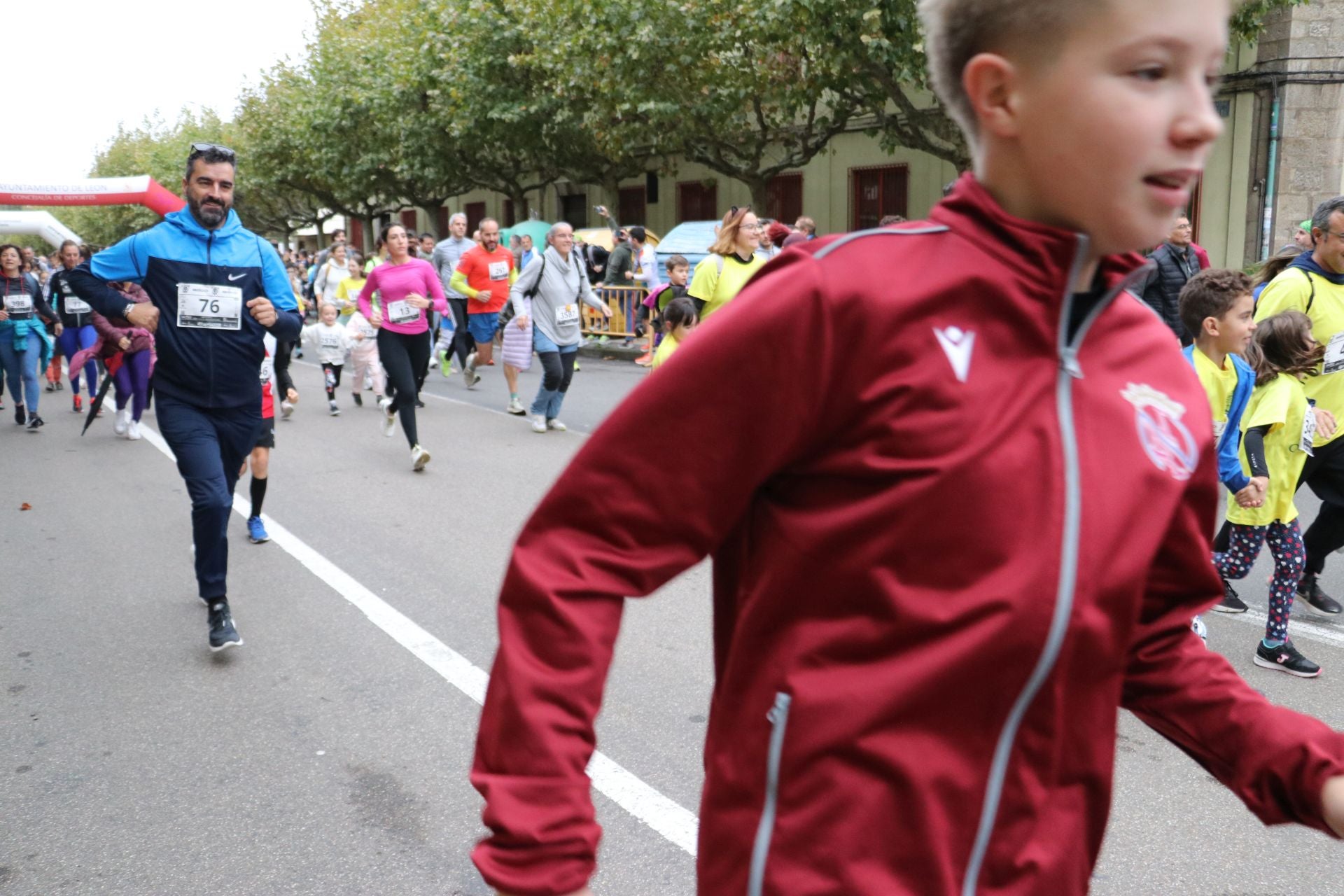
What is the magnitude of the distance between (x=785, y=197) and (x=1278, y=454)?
24900mm

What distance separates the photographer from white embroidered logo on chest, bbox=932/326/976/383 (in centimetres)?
121

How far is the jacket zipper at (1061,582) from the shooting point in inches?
47.8

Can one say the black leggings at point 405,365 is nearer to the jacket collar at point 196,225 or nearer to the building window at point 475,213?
the jacket collar at point 196,225

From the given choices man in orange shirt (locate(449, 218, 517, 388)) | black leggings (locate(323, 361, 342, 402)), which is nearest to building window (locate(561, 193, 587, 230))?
man in orange shirt (locate(449, 218, 517, 388))

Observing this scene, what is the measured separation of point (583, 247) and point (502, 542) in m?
14.8

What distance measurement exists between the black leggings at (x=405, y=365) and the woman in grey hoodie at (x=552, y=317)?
1.27 meters

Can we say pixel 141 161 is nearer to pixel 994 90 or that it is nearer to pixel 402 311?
A: pixel 402 311

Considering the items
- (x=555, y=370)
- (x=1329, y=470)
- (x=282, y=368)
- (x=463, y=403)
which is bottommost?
(x=463, y=403)

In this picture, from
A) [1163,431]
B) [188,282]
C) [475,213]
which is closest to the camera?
[1163,431]

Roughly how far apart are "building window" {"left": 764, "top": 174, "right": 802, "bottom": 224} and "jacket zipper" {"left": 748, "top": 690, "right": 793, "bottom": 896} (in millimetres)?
27926

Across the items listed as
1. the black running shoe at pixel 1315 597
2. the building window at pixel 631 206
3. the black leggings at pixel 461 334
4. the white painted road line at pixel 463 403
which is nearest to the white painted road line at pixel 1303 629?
the black running shoe at pixel 1315 597

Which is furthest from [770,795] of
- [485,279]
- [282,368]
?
[485,279]

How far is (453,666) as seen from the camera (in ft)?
17.0

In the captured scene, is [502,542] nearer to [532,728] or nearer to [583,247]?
[532,728]
